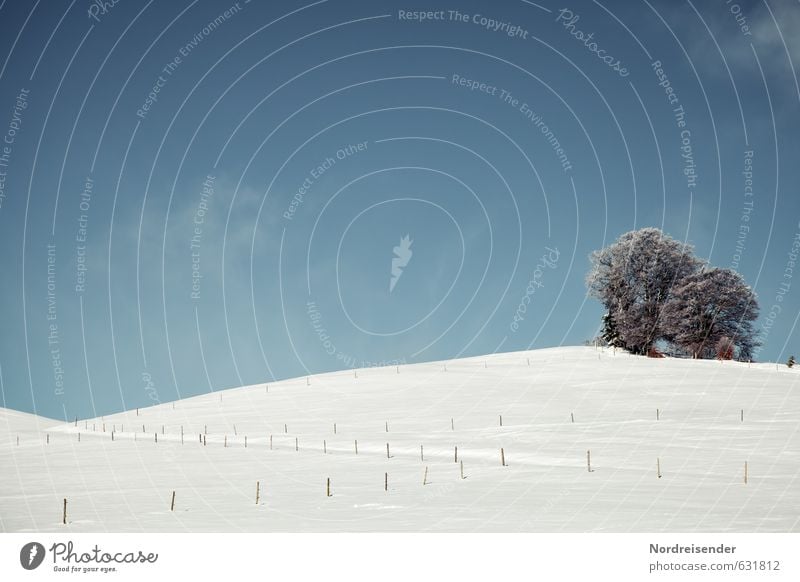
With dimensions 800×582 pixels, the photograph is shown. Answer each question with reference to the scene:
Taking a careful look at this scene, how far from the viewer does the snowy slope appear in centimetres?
2230

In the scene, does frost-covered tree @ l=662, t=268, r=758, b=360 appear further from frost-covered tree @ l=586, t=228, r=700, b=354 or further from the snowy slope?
the snowy slope

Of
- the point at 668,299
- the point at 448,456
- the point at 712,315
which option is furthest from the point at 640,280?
the point at 448,456

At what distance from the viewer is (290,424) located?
48781 mm

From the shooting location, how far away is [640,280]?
78000 mm

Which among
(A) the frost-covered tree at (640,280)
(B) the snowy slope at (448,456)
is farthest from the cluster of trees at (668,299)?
(B) the snowy slope at (448,456)

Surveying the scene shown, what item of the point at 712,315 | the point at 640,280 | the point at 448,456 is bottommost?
the point at 448,456

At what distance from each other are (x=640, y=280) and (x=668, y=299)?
3907 mm

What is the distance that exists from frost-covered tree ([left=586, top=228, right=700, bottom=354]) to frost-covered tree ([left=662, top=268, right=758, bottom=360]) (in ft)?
4.73

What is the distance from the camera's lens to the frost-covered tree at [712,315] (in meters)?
73.7

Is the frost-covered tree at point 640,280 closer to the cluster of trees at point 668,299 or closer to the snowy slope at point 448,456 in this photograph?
the cluster of trees at point 668,299

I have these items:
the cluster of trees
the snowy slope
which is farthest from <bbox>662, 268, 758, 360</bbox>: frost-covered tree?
the snowy slope

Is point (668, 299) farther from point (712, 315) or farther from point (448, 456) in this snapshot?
point (448, 456)
